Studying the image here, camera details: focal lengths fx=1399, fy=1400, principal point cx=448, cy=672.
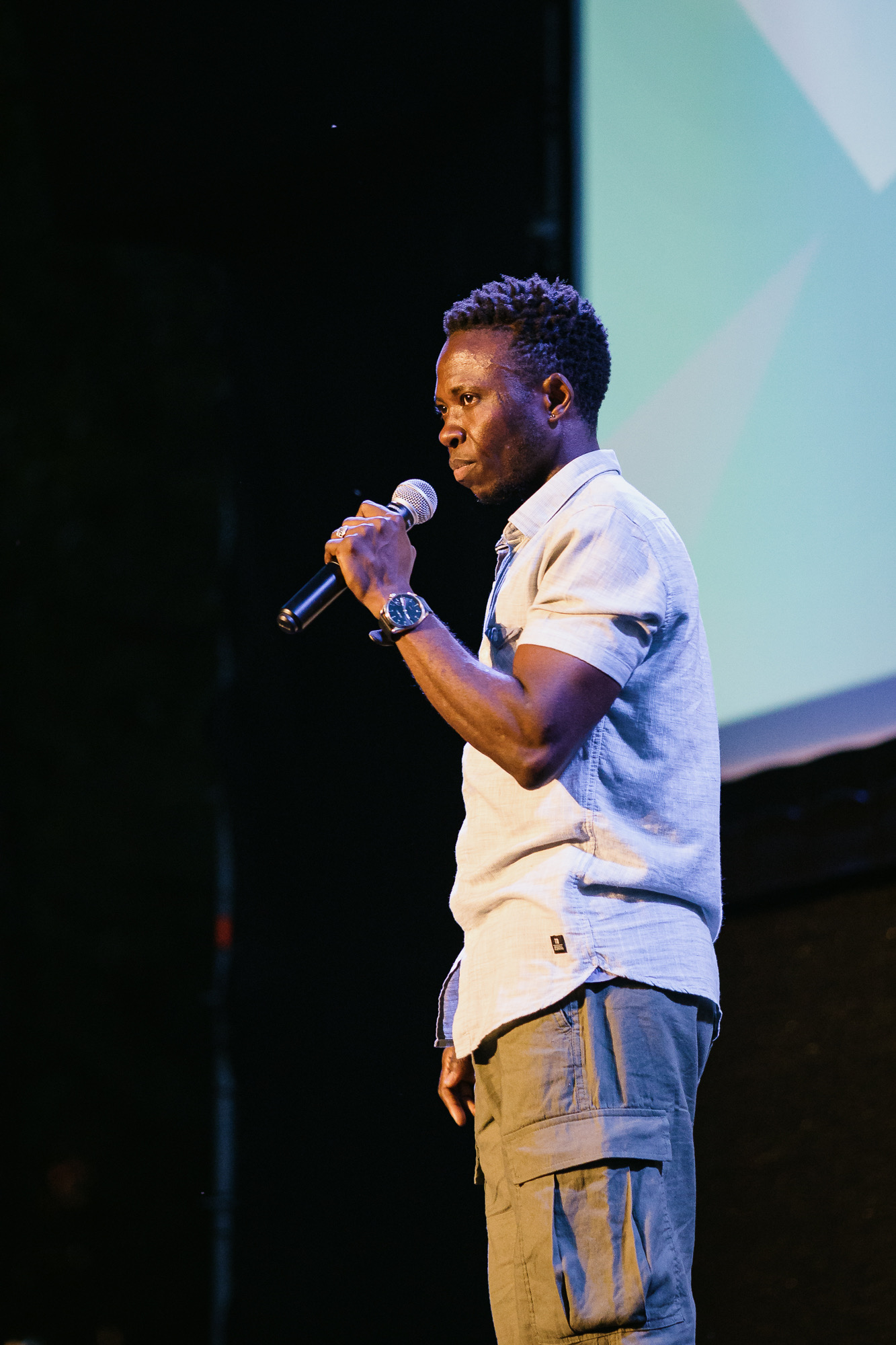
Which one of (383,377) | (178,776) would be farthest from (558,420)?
(178,776)

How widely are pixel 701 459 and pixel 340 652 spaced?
912mm

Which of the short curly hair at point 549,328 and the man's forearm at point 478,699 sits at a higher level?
the short curly hair at point 549,328

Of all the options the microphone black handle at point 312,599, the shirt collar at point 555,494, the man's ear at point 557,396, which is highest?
the man's ear at point 557,396

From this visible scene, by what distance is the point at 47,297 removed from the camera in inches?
336

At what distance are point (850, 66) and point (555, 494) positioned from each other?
0.86m

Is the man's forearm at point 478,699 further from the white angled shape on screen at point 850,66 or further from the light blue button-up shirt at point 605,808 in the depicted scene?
the white angled shape on screen at point 850,66

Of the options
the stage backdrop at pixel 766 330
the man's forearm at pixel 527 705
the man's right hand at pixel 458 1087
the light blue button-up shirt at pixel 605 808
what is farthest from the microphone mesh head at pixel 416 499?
the man's right hand at pixel 458 1087

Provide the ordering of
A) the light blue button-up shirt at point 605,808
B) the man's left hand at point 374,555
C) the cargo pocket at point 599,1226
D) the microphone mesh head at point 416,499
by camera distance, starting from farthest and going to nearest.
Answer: the microphone mesh head at point 416,499 → the man's left hand at point 374,555 → the light blue button-up shirt at point 605,808 → the cargo pocket at point 599,1226

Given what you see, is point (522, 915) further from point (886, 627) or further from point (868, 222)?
point (868, 222)

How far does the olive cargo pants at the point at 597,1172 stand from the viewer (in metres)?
1.26

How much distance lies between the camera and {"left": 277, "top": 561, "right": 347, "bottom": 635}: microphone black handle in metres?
1.52

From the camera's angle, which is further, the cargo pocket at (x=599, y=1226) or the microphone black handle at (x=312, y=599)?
the microphone black handle at (x=312, y=599)

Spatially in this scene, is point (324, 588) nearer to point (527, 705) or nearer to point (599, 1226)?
point (527, 705)

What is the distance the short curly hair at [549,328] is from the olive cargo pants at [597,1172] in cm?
73
